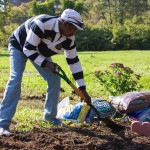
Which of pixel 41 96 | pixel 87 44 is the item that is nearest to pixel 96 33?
pixel 87 44

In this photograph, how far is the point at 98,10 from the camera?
42.5 metres

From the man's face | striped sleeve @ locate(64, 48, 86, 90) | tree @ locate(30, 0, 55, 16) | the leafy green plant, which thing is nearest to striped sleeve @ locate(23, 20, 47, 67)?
the man's face

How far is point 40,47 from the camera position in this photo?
334 cm

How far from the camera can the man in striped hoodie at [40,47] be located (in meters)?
3.10

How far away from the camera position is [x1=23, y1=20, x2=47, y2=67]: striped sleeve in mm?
3098

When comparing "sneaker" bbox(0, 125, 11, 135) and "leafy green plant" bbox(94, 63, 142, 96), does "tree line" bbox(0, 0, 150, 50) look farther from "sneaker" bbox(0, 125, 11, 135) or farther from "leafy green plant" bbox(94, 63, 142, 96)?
"sneaker" bbox(0, 125, 11, 135)

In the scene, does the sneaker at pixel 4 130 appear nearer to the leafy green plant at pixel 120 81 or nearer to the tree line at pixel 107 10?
the leafy green plant at pixel 120 81

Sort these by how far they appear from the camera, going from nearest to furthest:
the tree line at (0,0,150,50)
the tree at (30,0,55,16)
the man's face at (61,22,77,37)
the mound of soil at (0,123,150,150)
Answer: the mound of soil at (0,123,150,150), the man's face at (61,22,77,37), the tree at (30,0,55,16), the tree line at (0,0,150,50)

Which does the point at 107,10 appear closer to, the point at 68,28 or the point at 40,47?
the point at 40,47

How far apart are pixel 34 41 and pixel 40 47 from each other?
237mm

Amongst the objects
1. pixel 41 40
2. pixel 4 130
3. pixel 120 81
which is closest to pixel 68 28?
pixel 41 40

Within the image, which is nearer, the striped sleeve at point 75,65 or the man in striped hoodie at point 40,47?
the man in striped hoodie at point 40,47

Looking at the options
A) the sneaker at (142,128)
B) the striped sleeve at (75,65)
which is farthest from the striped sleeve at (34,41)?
the sneaker at (142,128)

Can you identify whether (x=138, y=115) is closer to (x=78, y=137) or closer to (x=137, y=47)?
(x=78, y=137)
